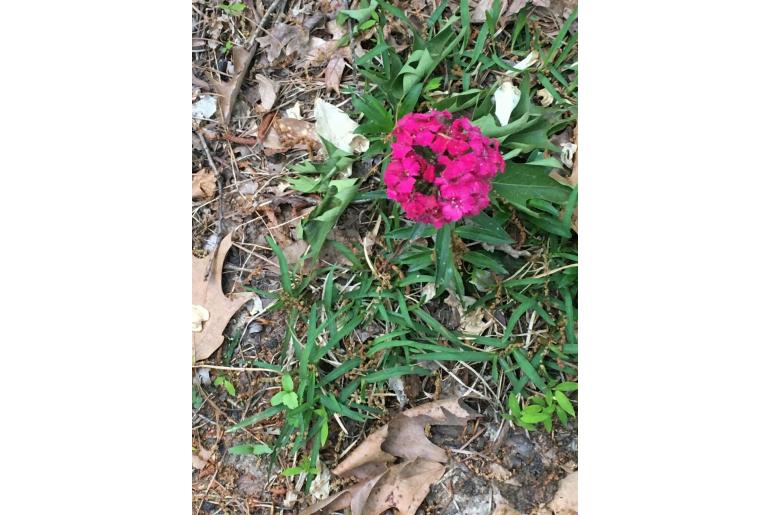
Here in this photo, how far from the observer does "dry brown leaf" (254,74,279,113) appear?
2562 mm

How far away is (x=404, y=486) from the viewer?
2371mm

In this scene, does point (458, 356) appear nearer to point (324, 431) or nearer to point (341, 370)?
point (341, 370)

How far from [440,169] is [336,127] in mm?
850

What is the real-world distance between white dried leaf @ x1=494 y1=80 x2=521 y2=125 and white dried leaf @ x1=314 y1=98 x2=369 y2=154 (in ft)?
1.89

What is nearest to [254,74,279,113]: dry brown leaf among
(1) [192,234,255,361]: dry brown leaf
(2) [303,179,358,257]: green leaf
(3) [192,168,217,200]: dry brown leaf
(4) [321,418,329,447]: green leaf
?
(3) [192,168,217,200]: dry brown leaf

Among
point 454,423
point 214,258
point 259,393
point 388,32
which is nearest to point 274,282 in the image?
point 214,258

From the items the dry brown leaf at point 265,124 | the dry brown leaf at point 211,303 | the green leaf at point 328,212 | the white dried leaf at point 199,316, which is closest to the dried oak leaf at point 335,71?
the dry brown leaf at point 265,124

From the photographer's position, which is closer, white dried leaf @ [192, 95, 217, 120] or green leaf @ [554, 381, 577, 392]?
green leaf @ [554, 381, 577, 392]

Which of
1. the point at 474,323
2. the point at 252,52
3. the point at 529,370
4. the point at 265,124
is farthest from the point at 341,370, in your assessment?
the point at 252,52

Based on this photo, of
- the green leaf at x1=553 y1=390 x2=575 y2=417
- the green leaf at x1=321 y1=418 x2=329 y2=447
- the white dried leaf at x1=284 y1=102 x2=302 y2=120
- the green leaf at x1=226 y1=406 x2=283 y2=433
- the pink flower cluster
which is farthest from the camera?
the white dried leaf at x1=284 y1=102 x2=302 y2=120

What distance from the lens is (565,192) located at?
2.16 metres

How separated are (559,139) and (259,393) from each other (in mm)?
1686

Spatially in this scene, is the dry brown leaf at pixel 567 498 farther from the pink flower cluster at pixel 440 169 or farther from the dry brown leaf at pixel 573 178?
the pink flower cluster at pixel 440 169

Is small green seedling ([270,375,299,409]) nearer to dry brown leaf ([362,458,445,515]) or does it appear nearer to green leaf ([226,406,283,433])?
green leaf ([226,406,283,433])
